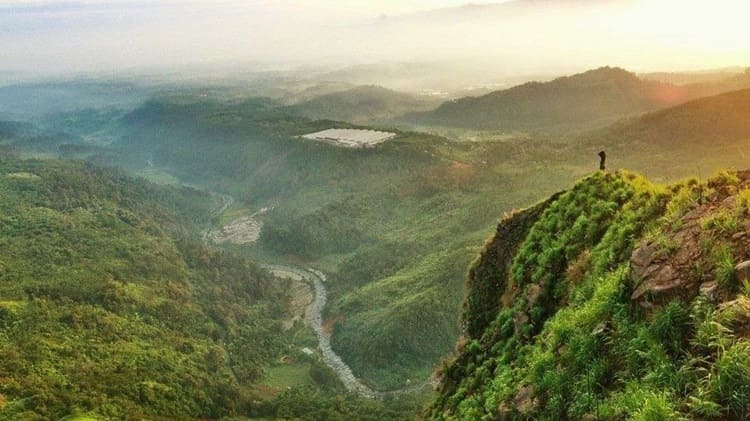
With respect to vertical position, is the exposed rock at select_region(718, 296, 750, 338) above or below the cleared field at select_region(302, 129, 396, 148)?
above

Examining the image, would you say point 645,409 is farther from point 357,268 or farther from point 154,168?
point 154,168

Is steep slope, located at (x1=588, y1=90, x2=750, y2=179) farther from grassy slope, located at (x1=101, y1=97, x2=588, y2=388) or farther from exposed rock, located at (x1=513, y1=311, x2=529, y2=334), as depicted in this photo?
exposed rock, located at (x1=513, y1=311, x2=529, y2=334)

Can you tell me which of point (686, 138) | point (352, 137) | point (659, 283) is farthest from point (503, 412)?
point (352, 137)

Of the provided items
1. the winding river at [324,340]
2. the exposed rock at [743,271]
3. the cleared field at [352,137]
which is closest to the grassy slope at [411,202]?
the winding river at [324,340]

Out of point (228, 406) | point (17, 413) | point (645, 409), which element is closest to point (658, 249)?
point (645, 409)

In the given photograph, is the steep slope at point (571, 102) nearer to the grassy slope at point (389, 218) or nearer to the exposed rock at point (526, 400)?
the grassy slope at point (389, 218)

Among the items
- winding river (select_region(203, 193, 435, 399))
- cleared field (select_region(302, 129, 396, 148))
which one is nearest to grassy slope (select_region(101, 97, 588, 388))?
winding river (select_region(203, 193, 435, 399))
